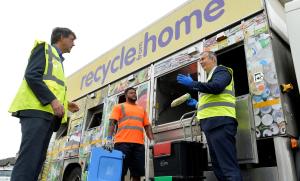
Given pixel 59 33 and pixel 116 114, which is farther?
pixel 116 114

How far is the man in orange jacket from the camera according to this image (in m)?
3.91

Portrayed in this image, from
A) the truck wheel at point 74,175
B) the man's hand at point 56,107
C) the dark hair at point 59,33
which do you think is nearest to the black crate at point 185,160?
the man's hand at point 56,107

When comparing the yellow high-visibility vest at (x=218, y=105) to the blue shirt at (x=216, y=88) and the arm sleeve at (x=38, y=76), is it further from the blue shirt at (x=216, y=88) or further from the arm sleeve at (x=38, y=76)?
the arm sleeve at (x=38, y=76)

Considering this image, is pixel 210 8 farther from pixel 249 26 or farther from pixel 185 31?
pixel 249 26

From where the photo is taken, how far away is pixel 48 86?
2.38 m

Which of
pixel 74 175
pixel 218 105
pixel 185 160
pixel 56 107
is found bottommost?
pixel 74 175

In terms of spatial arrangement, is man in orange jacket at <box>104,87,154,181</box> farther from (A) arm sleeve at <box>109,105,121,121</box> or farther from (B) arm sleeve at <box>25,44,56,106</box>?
(B) arm sleeve at <box>25,44,56,106</box>

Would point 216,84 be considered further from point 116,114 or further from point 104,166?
point 116,114

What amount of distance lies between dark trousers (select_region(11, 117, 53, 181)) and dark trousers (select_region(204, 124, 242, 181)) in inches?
59.7

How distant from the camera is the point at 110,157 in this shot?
3404mm

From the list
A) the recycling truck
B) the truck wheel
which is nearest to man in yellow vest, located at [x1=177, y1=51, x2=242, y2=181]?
the recycling truck

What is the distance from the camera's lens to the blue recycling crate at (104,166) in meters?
3.23

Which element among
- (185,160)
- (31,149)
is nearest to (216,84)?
(185,160)

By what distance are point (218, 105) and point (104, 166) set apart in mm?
1398
